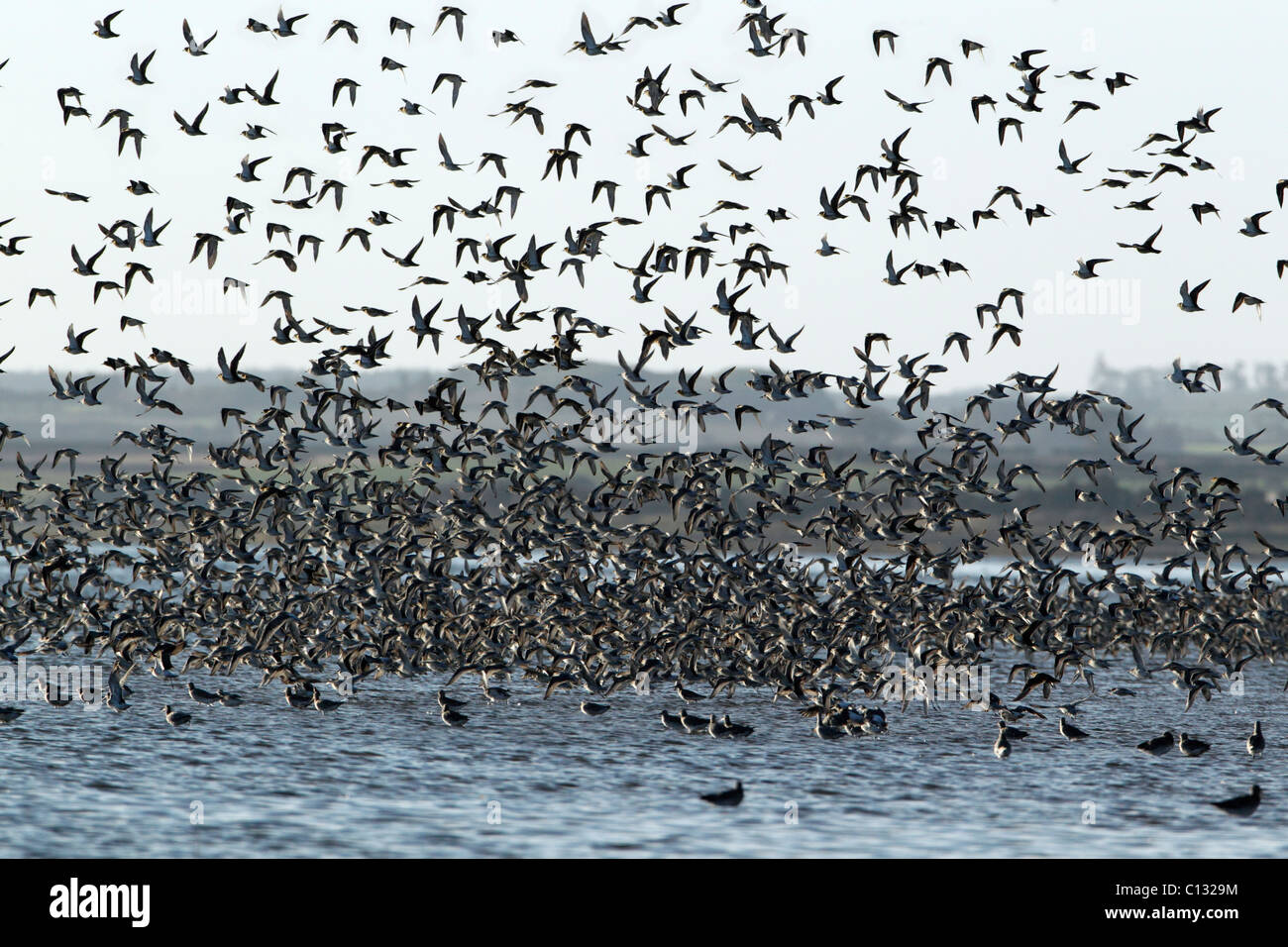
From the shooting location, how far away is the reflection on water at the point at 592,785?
2683 cm

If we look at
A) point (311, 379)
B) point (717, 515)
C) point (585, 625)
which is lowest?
point (585, 625)

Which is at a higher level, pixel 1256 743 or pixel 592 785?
pixel 1256 743

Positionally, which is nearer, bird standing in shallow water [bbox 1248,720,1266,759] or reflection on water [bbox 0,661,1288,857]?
reflection on water [bbox 0,661,1288,857]

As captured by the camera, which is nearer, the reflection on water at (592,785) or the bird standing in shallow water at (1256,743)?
the reflection on water at (592,785)

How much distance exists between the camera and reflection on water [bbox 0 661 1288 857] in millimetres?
26828

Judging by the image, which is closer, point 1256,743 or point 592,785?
point 592,785

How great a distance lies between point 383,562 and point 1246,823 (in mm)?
23998

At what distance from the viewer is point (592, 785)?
3158cm

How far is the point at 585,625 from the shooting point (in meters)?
44.0

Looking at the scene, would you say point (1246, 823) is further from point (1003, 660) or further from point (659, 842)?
point (1003, 660)
